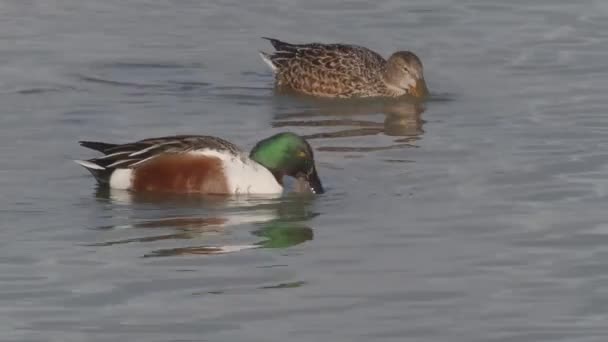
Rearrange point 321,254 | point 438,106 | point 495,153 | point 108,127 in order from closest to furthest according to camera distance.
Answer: point 321,254
point 495,153
point 108,127
point 438,106

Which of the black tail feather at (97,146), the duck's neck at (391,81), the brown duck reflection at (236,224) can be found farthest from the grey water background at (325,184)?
the black tail feather at (97,146)

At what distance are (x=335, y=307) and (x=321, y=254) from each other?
124 cm

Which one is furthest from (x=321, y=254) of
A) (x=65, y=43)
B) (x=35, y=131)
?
(x=65, y=43)

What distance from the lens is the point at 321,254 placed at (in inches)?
404

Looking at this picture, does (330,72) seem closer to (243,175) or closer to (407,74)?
(407,74)

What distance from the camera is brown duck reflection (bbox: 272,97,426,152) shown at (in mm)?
14289

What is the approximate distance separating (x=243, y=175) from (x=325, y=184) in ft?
2.49

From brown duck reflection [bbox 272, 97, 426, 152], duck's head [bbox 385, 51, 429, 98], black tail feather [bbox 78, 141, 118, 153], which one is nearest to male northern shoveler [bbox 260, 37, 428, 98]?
duck's head [bbox 385, 51, 429, 98]

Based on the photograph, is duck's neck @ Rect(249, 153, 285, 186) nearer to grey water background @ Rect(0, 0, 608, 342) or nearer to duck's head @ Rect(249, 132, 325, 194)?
duck's head @ Rect(249, 132, 325, 194)

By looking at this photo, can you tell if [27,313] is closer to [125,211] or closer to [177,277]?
[177,277]

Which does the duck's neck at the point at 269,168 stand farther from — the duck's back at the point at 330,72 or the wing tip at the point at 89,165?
the duck's back at the point at 330,72

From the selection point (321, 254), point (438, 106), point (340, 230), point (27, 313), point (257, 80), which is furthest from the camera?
point (257, 80)

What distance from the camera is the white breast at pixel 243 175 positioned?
39.1 ft

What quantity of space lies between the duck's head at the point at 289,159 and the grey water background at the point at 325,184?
303mm
